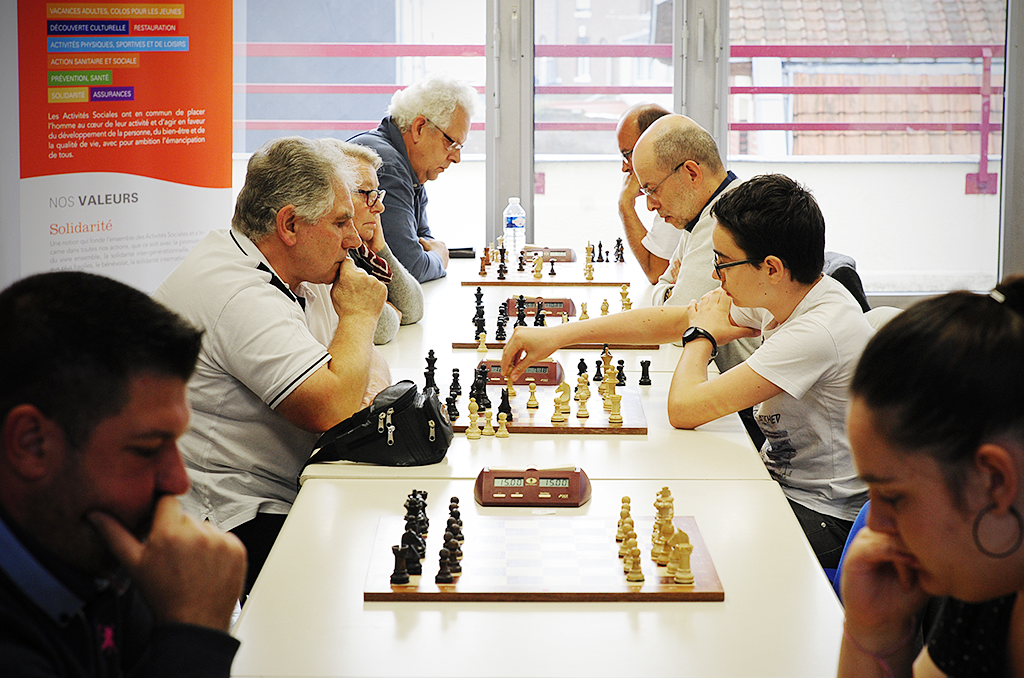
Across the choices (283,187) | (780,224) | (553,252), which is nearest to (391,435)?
(283,187)

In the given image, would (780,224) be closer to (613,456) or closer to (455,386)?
(613,456)

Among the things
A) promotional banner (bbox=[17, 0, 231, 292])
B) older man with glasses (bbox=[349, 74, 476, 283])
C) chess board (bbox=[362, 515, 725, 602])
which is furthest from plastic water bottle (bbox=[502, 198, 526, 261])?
chess board (bbox=[362, 515, 725, 602])

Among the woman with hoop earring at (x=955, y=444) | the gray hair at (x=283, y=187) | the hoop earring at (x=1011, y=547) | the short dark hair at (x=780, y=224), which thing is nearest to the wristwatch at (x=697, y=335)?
the short dark hair at (x=780, y=224)

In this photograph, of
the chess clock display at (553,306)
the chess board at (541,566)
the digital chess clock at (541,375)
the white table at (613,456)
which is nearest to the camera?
the chess board at (541,566)

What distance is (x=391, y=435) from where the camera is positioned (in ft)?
6.95

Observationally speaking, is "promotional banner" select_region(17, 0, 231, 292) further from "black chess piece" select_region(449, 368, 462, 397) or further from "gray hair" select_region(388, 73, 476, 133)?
"black chess piece" select_region(449, 368, 462, 397)

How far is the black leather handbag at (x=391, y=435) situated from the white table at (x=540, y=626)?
35 cm

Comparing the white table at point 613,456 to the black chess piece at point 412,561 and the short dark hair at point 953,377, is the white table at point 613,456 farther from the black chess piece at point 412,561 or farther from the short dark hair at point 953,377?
the short dark hair at point 953,377

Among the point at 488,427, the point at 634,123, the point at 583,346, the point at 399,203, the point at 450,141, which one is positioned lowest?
the point at 488,427

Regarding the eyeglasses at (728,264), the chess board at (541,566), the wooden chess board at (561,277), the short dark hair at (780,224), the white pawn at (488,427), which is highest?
the short dark hair at (780,224)

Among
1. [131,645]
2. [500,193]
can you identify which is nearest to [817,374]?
[131,645]

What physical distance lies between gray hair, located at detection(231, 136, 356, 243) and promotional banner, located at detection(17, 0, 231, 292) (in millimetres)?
2505

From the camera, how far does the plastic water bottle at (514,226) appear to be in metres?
5.69

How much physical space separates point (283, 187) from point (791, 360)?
1326 millimetres
